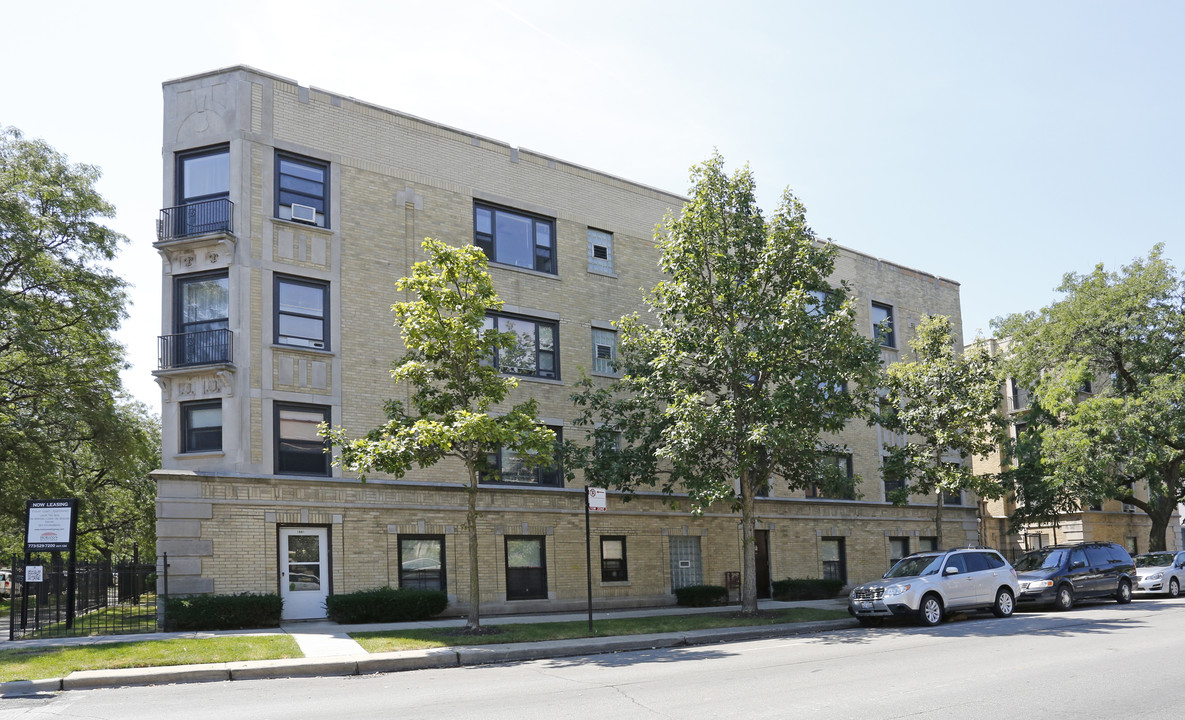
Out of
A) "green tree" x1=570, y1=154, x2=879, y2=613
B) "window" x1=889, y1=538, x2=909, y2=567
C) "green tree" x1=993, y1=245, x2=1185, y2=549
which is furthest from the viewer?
"window" x1=889, y1=538, x2=909, y2=567

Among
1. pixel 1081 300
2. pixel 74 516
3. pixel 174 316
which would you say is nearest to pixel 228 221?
pixel 174 316

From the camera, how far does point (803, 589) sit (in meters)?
29.0

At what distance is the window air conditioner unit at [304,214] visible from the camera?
2247 cm

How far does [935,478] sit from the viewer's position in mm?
27047

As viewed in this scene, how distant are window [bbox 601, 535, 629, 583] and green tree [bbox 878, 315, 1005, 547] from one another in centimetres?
823

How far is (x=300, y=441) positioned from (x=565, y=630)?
7.92 meters

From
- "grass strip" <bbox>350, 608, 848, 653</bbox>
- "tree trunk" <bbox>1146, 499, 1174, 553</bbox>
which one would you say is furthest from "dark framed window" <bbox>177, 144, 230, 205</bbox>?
"tree trunk" <bbox>1146, 499, 1174, 553</bbox>

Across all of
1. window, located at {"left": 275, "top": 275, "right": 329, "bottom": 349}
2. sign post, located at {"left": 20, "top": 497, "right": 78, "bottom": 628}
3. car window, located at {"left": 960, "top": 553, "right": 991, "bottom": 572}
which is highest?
window, located at {"left": 275, "top": 275, "right": 329, "bottom": 349}

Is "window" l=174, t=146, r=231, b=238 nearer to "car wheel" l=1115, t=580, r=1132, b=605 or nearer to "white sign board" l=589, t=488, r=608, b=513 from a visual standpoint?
"white sign board" l=589, t=488, r=608, b=513

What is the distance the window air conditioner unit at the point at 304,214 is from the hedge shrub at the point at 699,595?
14051mm

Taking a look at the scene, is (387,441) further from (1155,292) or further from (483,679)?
(1155,292)

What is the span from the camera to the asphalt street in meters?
9.81

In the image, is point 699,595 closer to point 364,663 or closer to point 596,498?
point 596,498

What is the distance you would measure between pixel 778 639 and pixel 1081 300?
2429cm
